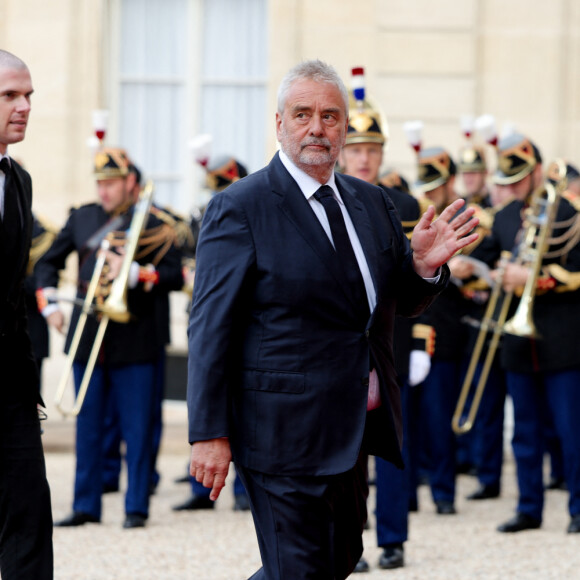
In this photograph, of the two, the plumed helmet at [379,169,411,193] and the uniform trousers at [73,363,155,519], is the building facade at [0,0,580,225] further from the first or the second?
the uniform trousers at [73,363,155,519]

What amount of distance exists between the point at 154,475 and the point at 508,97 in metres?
5.67

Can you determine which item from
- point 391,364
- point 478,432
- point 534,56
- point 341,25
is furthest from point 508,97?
point 391,364

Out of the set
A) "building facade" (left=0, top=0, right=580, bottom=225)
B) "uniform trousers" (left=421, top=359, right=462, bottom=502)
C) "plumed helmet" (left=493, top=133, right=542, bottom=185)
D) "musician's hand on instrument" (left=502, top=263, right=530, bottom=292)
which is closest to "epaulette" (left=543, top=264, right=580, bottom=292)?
"musician's hand on instrument" (left=502, top=263, right=530, bottom=292)

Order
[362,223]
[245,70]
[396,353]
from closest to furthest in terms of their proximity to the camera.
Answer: [362,223] → [396,353] → [245,70]

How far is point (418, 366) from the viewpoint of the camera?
665cm

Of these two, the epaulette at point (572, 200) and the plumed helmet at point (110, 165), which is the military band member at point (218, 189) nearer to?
the plumed helmet at point (110, 165)

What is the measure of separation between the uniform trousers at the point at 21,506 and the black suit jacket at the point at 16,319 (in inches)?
2.5

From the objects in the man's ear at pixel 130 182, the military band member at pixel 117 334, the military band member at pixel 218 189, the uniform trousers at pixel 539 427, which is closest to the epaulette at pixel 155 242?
the military band member at pixel 117 334

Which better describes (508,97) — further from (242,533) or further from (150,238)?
(242,533)

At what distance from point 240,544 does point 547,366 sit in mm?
1831

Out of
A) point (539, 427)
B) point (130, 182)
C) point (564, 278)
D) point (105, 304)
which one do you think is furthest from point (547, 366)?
point (130, 182)

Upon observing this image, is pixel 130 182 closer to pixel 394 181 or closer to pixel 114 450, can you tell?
pixel 394 181

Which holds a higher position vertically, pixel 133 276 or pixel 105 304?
pixel 133 276

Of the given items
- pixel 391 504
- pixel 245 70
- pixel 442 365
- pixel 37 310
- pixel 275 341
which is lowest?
pixel 391 504
